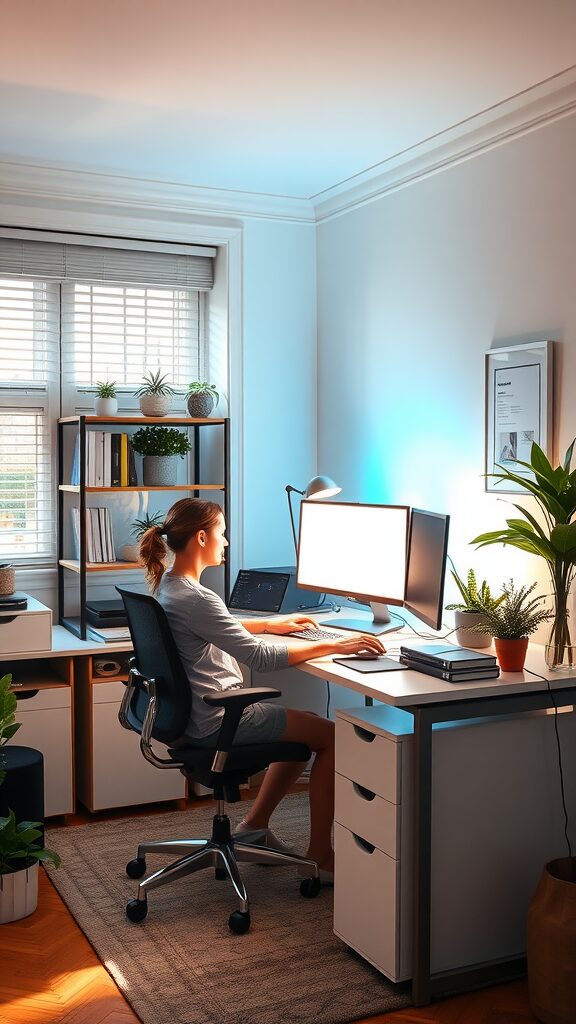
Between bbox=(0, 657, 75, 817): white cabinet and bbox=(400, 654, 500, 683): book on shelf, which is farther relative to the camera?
bbox=(0, 657, 75, 817): white cabinet

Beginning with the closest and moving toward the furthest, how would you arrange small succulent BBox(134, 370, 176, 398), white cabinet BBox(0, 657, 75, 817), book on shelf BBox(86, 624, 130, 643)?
white cabinet BBox(0, 657, 75, 817), book on shelf BBox(86, 624, 130, 643), small succulent BBox(134, 370, 176, 398)

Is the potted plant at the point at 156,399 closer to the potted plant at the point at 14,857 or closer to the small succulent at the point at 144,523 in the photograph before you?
the small succulent at the point at 144,523

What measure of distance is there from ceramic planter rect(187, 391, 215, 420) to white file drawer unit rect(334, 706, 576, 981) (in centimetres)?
182

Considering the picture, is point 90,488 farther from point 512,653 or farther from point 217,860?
point 512,653

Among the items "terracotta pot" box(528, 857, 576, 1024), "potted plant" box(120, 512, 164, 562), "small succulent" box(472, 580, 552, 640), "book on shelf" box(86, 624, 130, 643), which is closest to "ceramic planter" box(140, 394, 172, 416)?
"potted plant" box(120, 512, 164, 562)

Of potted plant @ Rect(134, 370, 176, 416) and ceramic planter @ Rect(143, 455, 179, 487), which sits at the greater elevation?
potted plant @ Rect(134, 370, 176, 416)

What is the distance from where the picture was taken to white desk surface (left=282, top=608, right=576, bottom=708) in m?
2.53

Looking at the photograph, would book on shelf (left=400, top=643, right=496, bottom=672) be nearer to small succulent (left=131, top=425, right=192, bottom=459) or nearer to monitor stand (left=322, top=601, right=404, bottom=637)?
monitor stand (left=322, top=601, right=404, bottom=637)

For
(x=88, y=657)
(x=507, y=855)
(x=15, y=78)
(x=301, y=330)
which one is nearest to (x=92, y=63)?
(x=15, y=78)

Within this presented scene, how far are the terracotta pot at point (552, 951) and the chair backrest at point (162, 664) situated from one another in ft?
3.58

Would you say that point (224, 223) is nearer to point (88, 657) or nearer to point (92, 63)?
point (92, 63)

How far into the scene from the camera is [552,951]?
7.93 ft

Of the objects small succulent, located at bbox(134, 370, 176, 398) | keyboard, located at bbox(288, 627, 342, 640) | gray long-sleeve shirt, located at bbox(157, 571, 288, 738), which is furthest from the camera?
small succulent, located at bbox(134, 370, 176, 398)

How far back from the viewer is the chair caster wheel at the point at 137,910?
2.96 metres
